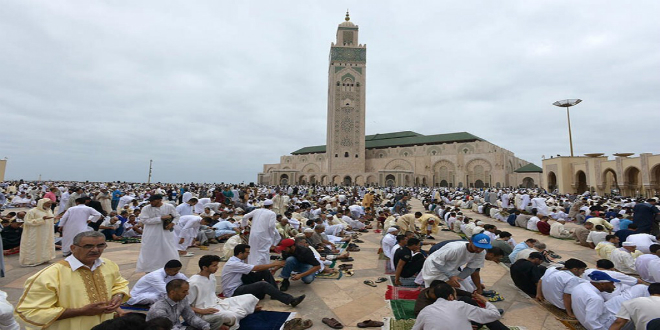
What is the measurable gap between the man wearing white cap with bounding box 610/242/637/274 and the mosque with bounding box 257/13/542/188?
35.3 metres

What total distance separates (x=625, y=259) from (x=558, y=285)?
2.43 metres

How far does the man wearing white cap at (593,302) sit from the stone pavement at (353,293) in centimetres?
26

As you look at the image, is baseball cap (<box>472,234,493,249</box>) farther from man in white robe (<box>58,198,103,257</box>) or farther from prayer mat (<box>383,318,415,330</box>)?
man in white robe (<box>58,198,103,257</box>)

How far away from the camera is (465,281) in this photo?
363cm

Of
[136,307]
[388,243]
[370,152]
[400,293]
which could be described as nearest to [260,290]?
[136,307]

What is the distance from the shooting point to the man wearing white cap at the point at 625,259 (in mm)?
4688

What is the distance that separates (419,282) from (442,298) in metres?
1.73

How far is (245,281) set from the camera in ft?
12.1

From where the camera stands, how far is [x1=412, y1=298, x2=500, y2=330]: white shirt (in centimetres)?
218

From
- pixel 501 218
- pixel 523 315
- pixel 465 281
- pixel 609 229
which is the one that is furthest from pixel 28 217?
pixel 501 218

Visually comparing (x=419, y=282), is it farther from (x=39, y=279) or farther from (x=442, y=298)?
(x=39, y=279)

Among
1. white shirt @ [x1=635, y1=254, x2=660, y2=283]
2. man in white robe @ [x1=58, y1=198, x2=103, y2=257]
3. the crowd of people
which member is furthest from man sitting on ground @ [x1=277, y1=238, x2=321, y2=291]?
white shirt @ [x1=635, y1=254, x2=660, y2=283]

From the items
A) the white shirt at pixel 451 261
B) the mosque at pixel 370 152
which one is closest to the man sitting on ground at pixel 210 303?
the white shirt at pixel 451 261

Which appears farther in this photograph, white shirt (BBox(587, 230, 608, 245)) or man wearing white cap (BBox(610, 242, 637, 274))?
white shirt (BBox(587, 230, 608, 245))
